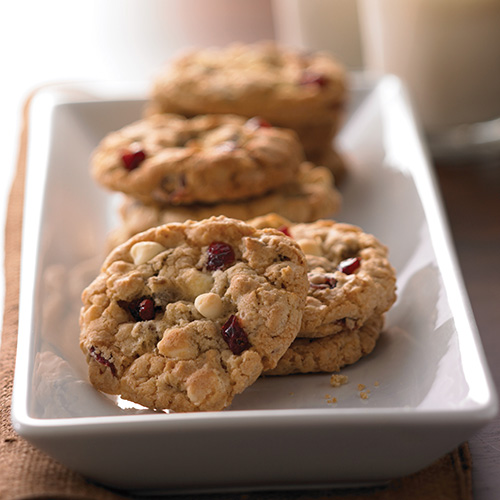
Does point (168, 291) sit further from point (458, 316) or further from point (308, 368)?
point (458, 316)

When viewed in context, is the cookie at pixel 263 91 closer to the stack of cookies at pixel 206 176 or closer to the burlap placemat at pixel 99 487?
the stack of cookies at pixel 206 176

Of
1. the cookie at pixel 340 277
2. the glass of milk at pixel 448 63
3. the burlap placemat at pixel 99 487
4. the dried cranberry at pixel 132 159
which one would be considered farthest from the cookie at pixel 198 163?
the glass of milk at pixel 448 63

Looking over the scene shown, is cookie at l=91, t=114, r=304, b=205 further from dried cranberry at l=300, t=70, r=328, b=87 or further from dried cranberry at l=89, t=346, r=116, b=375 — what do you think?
dried cranberry at l=89, t=346, r=116, b=375

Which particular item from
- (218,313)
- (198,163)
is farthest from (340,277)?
(198,163)

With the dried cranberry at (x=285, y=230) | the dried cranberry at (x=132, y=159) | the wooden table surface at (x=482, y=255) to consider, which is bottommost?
the wooden table surface at (x=482, y=255)

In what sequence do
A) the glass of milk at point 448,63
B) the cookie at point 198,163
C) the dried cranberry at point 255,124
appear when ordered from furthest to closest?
the glass of milk at point 448,63 → the dried cranberry at point 255,124 → the cookie at point 198,163

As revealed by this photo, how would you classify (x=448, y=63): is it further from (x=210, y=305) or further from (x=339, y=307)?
(x=210, y=305)

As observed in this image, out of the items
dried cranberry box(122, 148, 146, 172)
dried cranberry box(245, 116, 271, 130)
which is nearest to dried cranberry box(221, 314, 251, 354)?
dried cranberry box(122, 148, 146, 172)
